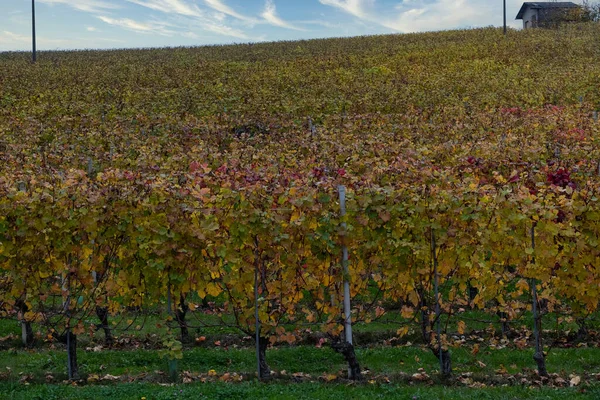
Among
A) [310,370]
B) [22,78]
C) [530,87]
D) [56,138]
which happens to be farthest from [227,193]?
[22,78]

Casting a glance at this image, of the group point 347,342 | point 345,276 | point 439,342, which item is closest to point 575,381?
point 439,342

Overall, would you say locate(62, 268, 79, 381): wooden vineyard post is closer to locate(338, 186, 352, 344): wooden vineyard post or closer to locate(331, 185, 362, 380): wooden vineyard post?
locate(331, 185, 362, 380): wooden vineyard post

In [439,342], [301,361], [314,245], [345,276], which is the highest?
[314,245]

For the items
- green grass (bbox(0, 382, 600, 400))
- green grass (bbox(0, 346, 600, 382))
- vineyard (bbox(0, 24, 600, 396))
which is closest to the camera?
green grass (bbox(0, 382, 600, 400))

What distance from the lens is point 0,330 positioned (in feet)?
37.1

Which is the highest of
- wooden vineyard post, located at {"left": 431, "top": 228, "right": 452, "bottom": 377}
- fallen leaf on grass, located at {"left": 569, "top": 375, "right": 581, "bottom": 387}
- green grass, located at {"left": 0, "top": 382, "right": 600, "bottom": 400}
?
wooden vineyard post, located at {"left": 431, "top": 228, "right": 452, "bottom": 377}

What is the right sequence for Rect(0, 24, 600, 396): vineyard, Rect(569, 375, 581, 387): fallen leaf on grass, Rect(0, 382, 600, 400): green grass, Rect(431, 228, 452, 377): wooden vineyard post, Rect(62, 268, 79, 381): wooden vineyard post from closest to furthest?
Rect(0, 382, 600, 400): green grass < Rect(569, 375, 581, 387): fallen leaf on grass < Rect(0, 24, 600, 396): vineyard < Rect(431, 228, 452, 377): wooden vineyard post < Rect(62, 268, 79, 381): wooden vineyard post

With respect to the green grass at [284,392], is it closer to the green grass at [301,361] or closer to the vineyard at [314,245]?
the vineyard at [314,245]

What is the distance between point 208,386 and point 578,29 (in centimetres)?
5989

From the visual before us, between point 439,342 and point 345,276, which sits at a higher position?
point 345,276

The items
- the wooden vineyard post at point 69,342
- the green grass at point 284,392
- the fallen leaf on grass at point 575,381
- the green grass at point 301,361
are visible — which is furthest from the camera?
the green grass at point 301,361

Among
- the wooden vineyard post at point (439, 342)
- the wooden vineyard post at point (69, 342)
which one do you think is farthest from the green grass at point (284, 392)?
the wooden vineyard post at point (69, 342)

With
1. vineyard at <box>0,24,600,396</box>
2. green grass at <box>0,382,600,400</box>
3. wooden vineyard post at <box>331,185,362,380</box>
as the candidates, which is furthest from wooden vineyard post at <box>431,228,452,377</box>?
wooden vineyard post at <box>331,185,362,380</box>

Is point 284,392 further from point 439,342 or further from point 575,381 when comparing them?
point 575,381
